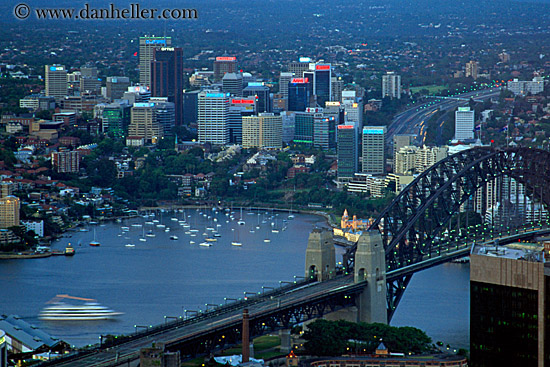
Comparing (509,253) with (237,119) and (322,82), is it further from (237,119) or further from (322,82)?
(322,82)

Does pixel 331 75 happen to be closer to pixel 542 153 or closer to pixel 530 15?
pixel 530 15

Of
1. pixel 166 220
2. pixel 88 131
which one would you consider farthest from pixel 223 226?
pixel 88 131

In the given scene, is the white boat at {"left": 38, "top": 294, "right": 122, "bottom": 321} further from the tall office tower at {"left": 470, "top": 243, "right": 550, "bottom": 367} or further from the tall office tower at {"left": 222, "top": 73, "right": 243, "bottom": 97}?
the tall office tower at {"left": 222, "top": 73, "right": 243, "bottom": 97}

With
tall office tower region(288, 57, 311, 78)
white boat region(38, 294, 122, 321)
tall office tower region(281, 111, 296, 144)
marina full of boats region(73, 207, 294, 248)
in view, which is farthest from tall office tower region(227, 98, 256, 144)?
white boat region(38, 294, 122, 321)

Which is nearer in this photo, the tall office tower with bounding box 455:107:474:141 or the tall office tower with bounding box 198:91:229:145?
the tall office tower with bounding box 455:107:474:141

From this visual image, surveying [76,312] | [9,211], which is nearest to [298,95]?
[9,211]

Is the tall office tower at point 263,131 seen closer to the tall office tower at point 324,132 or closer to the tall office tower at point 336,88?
the tall office tower at point 324,132
